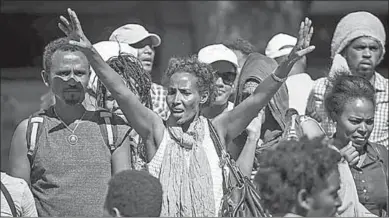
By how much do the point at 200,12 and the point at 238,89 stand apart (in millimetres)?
3034

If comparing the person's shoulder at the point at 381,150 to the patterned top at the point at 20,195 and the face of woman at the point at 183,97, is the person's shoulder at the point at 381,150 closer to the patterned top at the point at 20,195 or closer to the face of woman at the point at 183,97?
the face of woman at the point at 183,97

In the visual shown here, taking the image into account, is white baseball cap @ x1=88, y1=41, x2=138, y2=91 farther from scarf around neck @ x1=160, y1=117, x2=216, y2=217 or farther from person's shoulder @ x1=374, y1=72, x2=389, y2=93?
person's shoulder @ x1=374, y1=72, x2=389, y2=93

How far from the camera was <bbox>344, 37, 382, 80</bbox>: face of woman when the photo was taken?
728 centimetres

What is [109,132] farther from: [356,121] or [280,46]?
[280,46]

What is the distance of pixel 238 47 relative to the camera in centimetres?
Result: 774

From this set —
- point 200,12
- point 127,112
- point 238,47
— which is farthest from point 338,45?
point 200,12

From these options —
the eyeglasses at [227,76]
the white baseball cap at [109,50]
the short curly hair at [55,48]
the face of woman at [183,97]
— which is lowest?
the face of woman at [183,97]

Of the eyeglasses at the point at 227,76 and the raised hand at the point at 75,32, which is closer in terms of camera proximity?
the raised hand at the point at 75,32

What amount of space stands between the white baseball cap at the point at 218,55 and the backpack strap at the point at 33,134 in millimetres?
1249

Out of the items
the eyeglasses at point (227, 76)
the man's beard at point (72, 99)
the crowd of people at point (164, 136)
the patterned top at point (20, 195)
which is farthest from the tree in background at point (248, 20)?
the patterned top at point (20, 195)

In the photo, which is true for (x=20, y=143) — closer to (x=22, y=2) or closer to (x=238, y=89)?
(x=238, y=89)

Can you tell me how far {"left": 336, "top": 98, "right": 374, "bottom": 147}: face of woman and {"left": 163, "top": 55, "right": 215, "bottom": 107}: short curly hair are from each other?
2.16 ft

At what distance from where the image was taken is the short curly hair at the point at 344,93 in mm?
6324

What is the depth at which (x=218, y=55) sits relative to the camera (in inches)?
282
